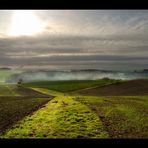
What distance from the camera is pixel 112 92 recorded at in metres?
8.67

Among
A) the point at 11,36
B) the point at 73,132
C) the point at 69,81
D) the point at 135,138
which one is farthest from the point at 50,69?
the point at 135,138

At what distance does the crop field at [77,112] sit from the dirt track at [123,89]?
2 cm

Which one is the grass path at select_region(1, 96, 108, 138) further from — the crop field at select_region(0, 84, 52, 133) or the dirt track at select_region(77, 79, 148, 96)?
the dirt track at select_region(77, 79, 148, 96)

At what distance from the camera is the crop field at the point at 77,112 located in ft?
26.0

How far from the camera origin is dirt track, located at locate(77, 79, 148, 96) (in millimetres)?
8570

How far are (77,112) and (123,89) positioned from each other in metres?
1.23

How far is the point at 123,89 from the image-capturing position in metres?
8.70

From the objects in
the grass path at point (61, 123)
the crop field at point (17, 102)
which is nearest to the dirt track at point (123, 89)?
the grass path at point (61, 123)

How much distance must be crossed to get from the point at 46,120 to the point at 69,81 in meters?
1.25

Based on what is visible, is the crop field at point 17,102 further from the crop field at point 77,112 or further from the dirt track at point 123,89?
the dirt track at point 123,89

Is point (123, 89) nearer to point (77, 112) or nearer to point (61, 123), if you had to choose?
point (77, 112)

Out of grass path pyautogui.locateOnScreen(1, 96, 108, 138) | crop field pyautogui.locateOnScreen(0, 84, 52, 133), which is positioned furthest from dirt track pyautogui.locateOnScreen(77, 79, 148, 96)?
crop field pyautogui.locateOnScreen(0, 84, 52, 133)
